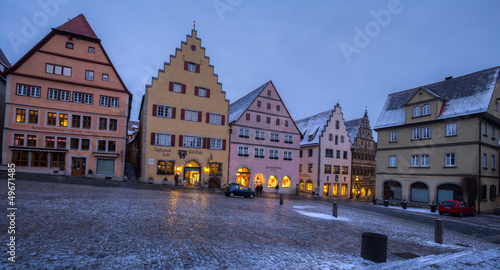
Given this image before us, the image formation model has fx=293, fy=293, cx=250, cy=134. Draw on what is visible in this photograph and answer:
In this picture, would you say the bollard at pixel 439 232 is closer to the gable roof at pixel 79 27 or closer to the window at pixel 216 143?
the window at pixel 216 143

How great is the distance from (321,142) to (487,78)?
23537 mm

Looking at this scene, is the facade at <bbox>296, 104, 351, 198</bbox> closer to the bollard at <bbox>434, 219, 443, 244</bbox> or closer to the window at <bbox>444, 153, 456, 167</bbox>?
the window at <bbox>444, 153, 456, 167</bbox>

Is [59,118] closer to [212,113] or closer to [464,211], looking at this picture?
[212,113]

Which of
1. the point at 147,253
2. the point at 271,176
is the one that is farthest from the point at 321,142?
the point at 147,253

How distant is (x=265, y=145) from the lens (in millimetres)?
43906

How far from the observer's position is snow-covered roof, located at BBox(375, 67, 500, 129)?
95.1 ft

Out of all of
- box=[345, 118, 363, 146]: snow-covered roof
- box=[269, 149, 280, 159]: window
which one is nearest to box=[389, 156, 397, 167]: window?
box=[269, 149, 280, 159]: window

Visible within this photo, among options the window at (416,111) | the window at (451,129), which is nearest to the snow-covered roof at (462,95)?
the window at (451,129)

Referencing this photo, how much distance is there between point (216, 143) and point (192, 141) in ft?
11.2

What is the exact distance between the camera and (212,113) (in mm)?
40406

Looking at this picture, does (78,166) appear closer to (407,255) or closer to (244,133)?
(244,133)

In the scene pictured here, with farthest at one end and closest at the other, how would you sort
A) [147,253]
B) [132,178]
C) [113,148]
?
[132,178] < [113,148] < [147,253]

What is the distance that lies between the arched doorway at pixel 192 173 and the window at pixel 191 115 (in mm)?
5584

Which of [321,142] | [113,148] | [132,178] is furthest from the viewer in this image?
[321,142]
